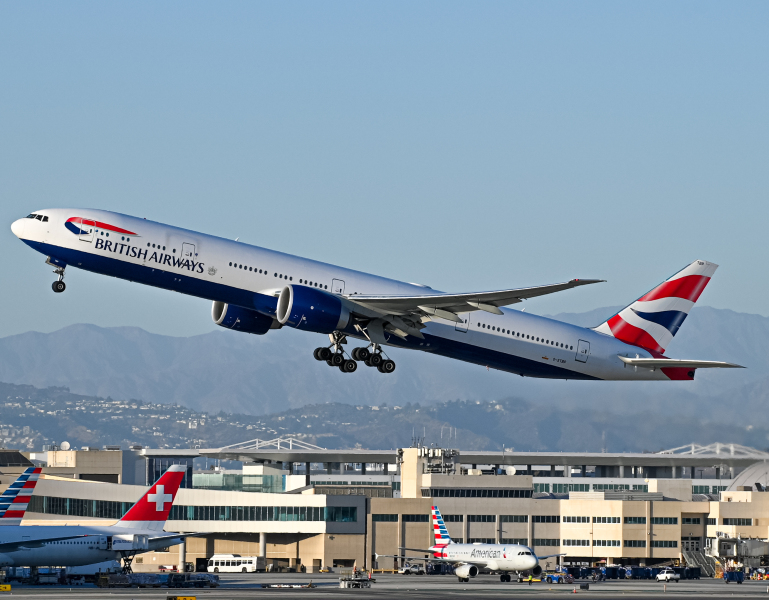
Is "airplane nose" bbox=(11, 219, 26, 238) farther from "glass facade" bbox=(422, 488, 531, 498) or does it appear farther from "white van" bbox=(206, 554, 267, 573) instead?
"glass facade" bbox=(422, 488, 531, 498)

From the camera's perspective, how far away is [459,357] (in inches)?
2603

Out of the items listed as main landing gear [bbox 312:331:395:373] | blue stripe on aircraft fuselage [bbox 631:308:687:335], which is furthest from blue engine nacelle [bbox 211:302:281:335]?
blue stripe on aircraft fuselage [bbox 631:308:687:335]

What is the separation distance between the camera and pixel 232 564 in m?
107

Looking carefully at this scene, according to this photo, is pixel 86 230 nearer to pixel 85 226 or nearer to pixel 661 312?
pixel 85 226

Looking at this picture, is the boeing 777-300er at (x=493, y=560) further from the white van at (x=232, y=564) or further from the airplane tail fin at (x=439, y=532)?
the white van at (x=232, y=564)

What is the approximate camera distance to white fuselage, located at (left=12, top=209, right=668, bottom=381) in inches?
2275

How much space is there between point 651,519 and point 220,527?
4505 centimetres

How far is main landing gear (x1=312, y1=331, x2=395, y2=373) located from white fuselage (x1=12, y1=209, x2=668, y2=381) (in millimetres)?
1237

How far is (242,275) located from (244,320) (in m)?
6.23

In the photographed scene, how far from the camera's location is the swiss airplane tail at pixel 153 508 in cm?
8256

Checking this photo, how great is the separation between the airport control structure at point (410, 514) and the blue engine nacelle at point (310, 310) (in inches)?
1926

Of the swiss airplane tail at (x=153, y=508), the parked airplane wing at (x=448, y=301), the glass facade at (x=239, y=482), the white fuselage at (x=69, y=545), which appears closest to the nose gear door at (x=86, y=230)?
the parked airplane wing at (x=448, y=301)

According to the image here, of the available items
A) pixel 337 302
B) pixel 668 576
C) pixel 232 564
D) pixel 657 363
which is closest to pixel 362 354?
pixel 337 302

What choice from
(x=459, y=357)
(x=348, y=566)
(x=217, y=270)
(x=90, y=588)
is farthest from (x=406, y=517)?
(x=217, y=270)
